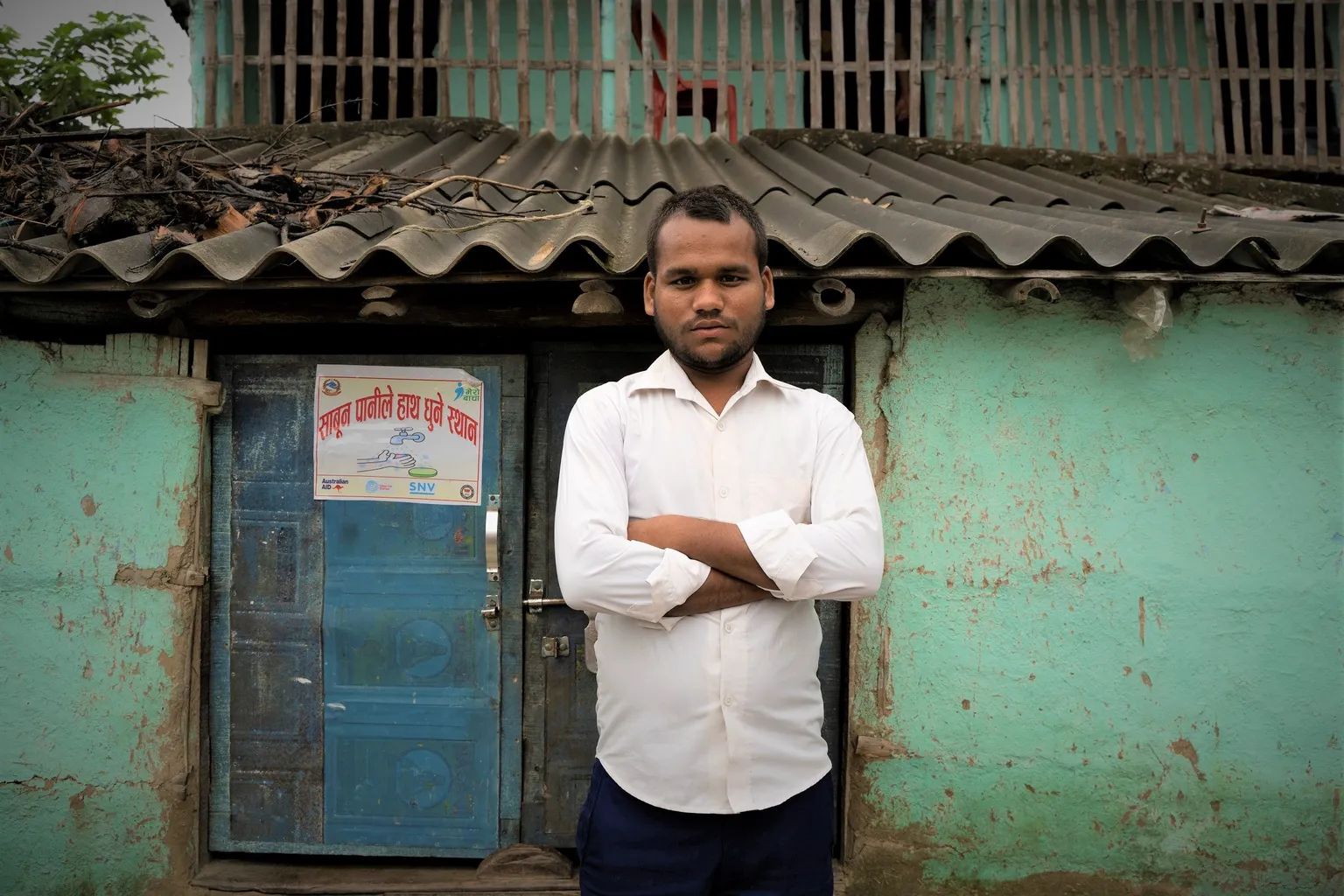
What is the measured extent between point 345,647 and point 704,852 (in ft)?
6.47

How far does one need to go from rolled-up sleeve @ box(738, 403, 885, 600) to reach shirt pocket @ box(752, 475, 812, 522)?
3 cm

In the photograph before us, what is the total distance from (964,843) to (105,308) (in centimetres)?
400

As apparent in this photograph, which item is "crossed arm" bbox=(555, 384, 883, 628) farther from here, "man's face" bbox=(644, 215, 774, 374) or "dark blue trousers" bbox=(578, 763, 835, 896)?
"dark blue trousers" bbox=(578, 763, 835, 896)

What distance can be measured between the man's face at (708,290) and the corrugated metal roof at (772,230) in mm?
501

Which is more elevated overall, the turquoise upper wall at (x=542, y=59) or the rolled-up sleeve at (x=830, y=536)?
the turquoise upper wall at (x=542, y=59)

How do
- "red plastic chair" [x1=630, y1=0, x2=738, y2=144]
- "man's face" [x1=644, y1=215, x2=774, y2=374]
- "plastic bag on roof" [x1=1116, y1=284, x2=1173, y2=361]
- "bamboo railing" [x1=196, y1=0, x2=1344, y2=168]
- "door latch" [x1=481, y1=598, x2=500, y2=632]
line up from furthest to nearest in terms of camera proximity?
"red plastic chair" [x1=630, y1=0, x2=738, y2=144]
"bamboo railing" [x1=196, y1=0, x2=1344, y2=168]
"door latch" [x1=481, y1=598, x2=500, y2=632]
"plastic bag on roof" [x1=1116, y1=284, x2=1173, y2=361]
"man's face" [x1=644, y1=215, x2=774, y2=374]

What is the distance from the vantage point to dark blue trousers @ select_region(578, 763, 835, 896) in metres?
1.97

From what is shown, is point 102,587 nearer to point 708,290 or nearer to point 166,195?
point 166,195

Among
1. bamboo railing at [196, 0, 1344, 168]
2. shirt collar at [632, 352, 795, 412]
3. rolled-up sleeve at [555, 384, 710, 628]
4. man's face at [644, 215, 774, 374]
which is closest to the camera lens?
rolled-up sleeve at [555, 384, 710, 628]

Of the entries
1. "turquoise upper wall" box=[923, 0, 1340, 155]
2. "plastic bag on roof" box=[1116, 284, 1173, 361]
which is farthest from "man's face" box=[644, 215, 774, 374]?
"turquoise upper wall" box=[923, 0, 1340, 155]

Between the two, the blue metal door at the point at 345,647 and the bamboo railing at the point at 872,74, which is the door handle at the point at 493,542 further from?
the bamboo railing at the point at 872,74

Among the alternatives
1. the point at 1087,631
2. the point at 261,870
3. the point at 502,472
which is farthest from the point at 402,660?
the point at 1087,631

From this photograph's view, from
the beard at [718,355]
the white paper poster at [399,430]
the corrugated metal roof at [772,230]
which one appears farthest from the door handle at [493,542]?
the beard at [718,355]

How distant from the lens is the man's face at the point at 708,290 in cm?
204
